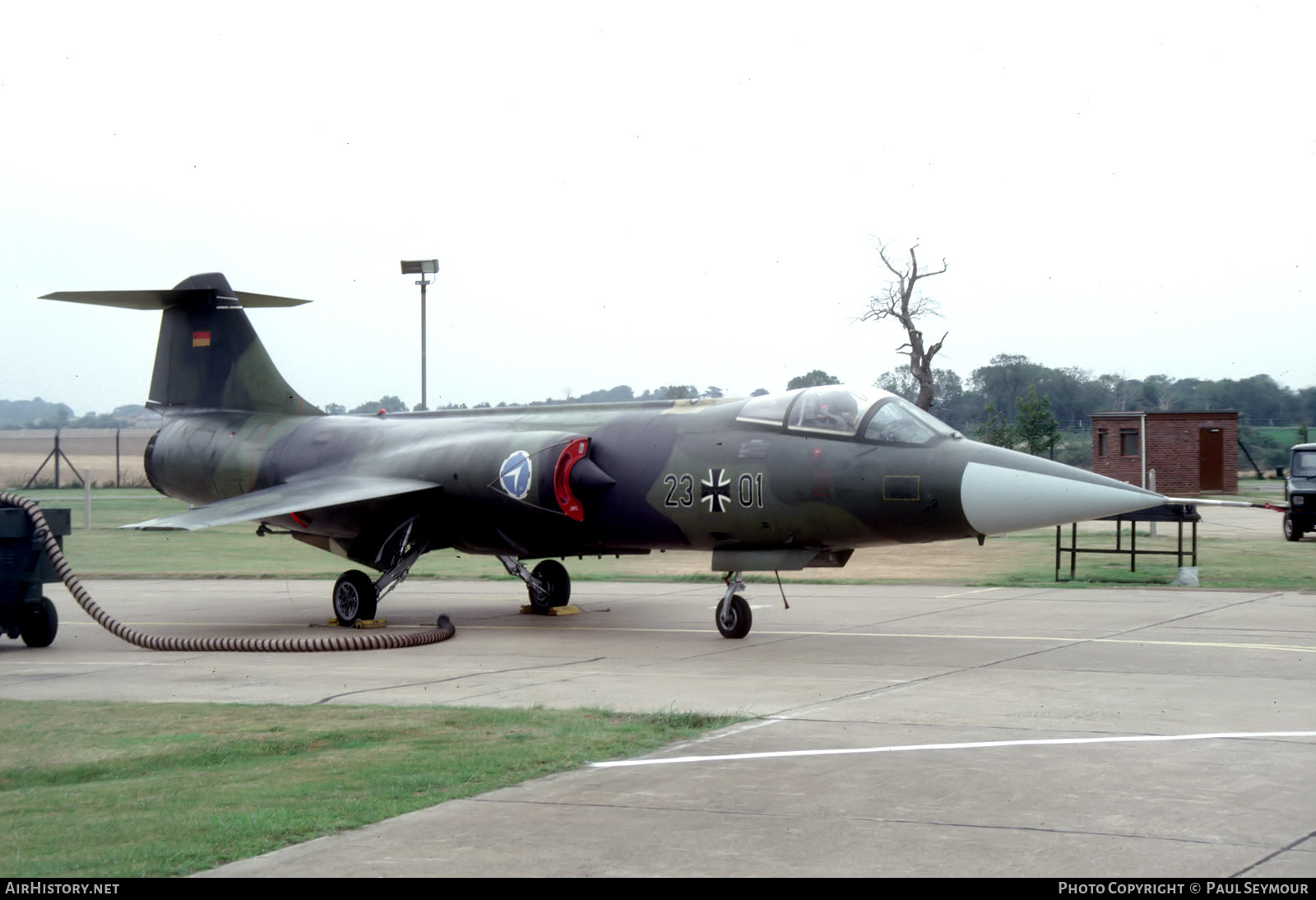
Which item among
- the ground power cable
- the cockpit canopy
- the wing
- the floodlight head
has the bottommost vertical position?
the ground power cable

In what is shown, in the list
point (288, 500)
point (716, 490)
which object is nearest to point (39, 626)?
point (288, 500)

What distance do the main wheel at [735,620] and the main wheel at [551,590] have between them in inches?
147

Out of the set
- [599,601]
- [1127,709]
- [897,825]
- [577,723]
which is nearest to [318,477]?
[599,601]

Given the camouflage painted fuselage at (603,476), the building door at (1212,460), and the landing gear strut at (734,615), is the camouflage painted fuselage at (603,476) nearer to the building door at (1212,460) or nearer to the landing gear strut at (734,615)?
the landing gear strut at (734,615)

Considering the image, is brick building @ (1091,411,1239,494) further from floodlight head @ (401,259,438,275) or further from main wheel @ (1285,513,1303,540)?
floodlight head @ (401,259,438,275)

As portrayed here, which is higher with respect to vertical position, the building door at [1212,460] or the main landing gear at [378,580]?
the building door at [1212,460]

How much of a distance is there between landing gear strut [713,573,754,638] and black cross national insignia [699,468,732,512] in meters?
0.87

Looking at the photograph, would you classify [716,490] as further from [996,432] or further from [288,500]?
[996,432]

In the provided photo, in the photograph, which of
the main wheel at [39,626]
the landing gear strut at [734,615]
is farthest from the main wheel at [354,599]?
the landing gear strut at [734,615]

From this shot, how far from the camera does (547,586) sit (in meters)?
17.1

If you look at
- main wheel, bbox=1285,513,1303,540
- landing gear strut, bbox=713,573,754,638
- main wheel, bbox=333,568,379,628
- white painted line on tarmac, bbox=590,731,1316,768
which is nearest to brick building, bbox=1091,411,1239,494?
main wheel, bbox=1285,513,1303,540

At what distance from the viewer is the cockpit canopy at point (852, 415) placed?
1284 centimetres

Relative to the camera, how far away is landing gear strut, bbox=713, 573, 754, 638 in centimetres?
1375
